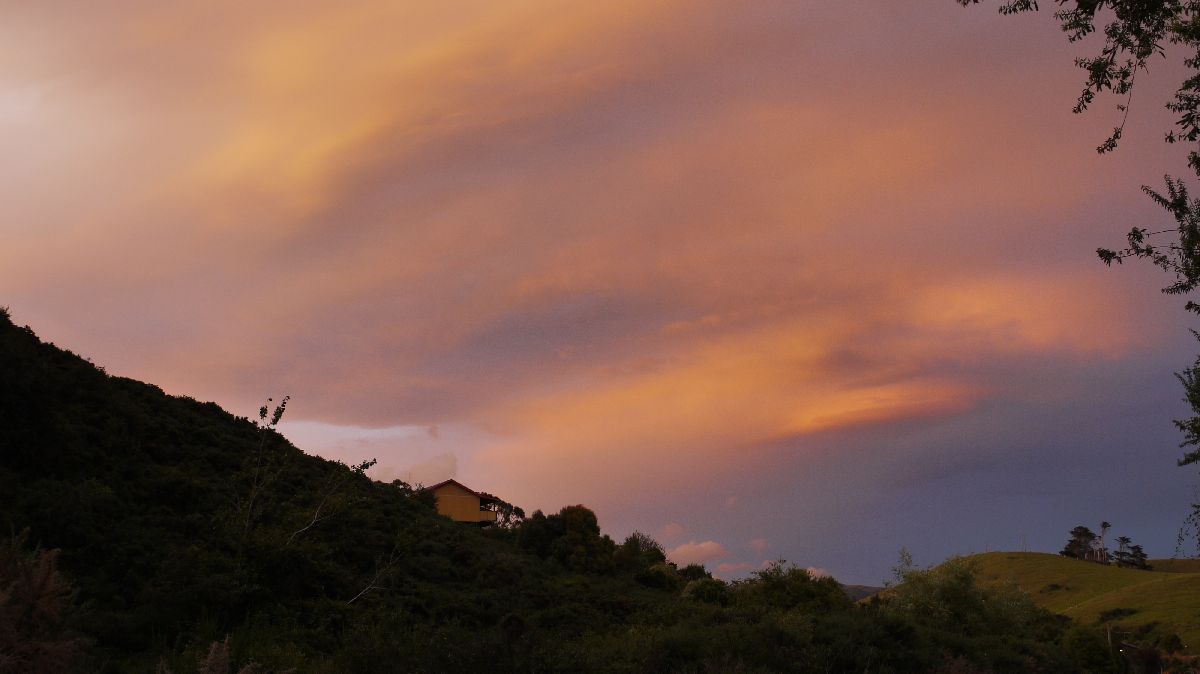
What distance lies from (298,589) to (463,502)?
166 ft

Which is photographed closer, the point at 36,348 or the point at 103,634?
the point at 103,634

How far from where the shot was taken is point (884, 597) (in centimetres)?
4006

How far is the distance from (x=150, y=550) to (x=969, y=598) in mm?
32432

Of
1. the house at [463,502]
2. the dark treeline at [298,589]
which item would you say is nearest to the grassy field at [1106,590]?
the house at [463,502]

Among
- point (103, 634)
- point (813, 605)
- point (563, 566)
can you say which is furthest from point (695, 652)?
point (563, 566)

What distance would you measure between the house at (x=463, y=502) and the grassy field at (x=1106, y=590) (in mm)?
42378

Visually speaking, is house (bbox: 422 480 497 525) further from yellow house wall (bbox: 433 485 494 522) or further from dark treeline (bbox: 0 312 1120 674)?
dark treeline (bbox: 0 312 1120 674)

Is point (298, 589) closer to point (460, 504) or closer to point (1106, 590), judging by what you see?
point (460, 504)

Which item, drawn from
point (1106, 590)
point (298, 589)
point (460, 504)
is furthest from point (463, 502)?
point (1106, 590)

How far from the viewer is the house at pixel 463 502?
7075cm

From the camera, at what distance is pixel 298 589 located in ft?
73.4

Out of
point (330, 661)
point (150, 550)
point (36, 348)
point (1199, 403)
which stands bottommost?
point (330, 661)

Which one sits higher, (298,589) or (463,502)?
(463,502)

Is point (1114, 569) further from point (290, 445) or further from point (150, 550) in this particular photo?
point (150, 550)
